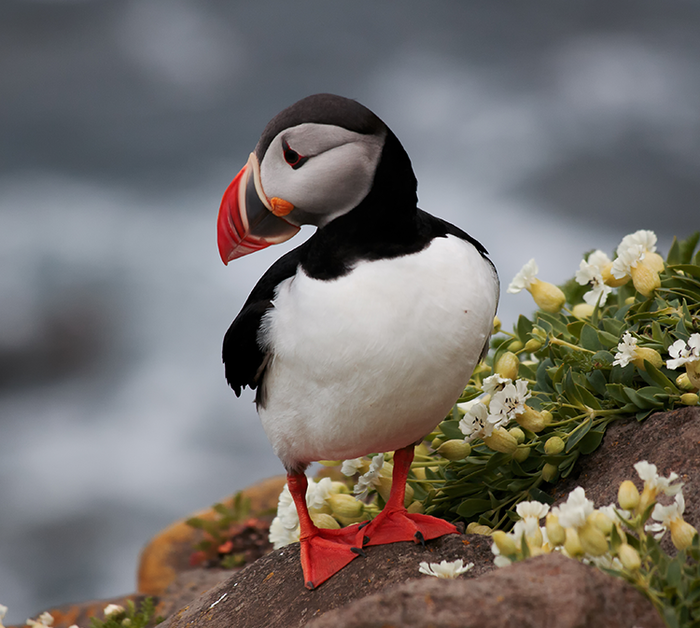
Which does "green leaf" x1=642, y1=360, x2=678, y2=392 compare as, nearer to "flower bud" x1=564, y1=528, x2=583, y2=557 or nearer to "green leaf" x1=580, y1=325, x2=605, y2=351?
→ "green leaf" x1=580, y1=325, x2=605, y2=351

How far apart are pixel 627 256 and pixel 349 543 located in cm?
160

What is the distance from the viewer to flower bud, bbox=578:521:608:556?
60.4 inches

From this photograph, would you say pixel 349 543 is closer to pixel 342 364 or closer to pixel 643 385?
pixel 342 364

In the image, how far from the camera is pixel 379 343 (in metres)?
2.14

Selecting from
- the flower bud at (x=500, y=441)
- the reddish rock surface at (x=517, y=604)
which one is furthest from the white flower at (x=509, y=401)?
the reddish rock surface at (x=517, y=604)

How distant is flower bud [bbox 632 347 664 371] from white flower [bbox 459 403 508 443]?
0.51 meters

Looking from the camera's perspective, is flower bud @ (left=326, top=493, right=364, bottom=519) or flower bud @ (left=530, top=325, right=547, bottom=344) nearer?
flower bud @ (left=326, top=493, right=364, bottom=519)

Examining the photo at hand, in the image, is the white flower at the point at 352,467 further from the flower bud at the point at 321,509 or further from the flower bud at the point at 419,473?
the flower bud at the point at 419,473

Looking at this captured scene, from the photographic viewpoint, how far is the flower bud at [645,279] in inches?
115

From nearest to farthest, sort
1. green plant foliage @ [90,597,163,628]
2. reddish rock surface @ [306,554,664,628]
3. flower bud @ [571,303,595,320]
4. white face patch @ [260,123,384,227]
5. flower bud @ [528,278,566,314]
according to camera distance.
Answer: reddish rock surface @ [306,554,664,628]
white face patch @ [260,123,384,227]
flower bud @ [528,278,566,314]
green plant foliage @ [90,597,163,628]
flower bud @ [571,303,595,320]

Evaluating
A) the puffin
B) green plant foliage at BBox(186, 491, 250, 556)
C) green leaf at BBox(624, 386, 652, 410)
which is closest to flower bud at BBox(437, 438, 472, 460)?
the puffin

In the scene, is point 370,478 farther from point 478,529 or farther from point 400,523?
point 478,529

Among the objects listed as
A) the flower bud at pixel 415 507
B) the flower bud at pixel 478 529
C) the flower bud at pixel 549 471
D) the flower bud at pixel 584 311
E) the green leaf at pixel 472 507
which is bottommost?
the flower bud at pixel 478 529

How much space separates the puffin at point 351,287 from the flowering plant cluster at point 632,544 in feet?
2.22
